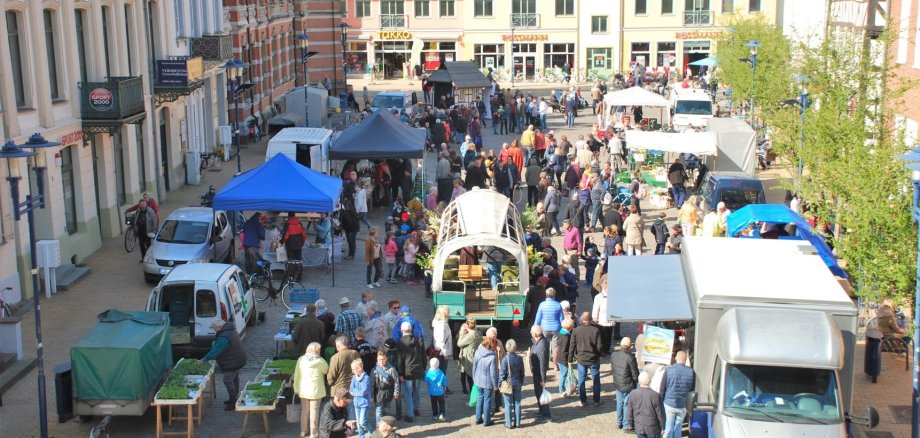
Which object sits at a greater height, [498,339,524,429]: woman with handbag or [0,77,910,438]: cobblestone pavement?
[498,339,524,429]: woman with handbag

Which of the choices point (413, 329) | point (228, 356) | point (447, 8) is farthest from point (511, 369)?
point (447, 8)

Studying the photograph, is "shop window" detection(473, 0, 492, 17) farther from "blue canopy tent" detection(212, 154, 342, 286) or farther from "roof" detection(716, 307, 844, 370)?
"roof" detection(716, 307, 844, 370)

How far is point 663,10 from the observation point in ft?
218

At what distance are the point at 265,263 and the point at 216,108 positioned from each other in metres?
20.0

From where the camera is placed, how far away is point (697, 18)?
6644 cm

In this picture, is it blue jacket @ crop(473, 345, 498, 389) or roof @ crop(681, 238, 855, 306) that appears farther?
blue jacket @ crop(473, 345, 498, 389)

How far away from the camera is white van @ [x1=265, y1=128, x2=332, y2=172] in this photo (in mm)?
31469

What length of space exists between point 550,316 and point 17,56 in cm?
1293

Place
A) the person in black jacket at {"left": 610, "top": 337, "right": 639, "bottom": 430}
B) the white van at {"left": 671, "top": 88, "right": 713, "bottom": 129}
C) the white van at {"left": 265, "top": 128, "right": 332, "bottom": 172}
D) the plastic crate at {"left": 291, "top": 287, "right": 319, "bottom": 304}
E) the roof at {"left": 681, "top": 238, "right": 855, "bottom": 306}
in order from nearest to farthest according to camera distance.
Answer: the roof at {"left": 681, "top": 238, "right": 855, "bottom": 306} → the person in black jacket at {"left": 610, "top": 337, "right": 639, "bottom": 430} → the plastic crate at {"left": 291, "top": 287, "right": 319, "bottom": 304} → the white van at {"left": 265, "top": 128, "right": 332, "bottom": 172} → the white van at {"left": 671, "top": 88, "right": 713, "bottom": 129}

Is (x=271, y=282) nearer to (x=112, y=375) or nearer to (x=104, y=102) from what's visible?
(x=104, y=102)

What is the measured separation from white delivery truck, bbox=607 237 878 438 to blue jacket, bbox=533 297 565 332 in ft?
6.42

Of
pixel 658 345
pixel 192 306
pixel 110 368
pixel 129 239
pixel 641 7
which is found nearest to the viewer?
pixel 110 368

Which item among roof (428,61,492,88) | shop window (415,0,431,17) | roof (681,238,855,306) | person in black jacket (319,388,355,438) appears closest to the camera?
roof (681,238,855,306)

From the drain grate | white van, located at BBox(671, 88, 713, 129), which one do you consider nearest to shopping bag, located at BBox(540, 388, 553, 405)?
the drain grate
